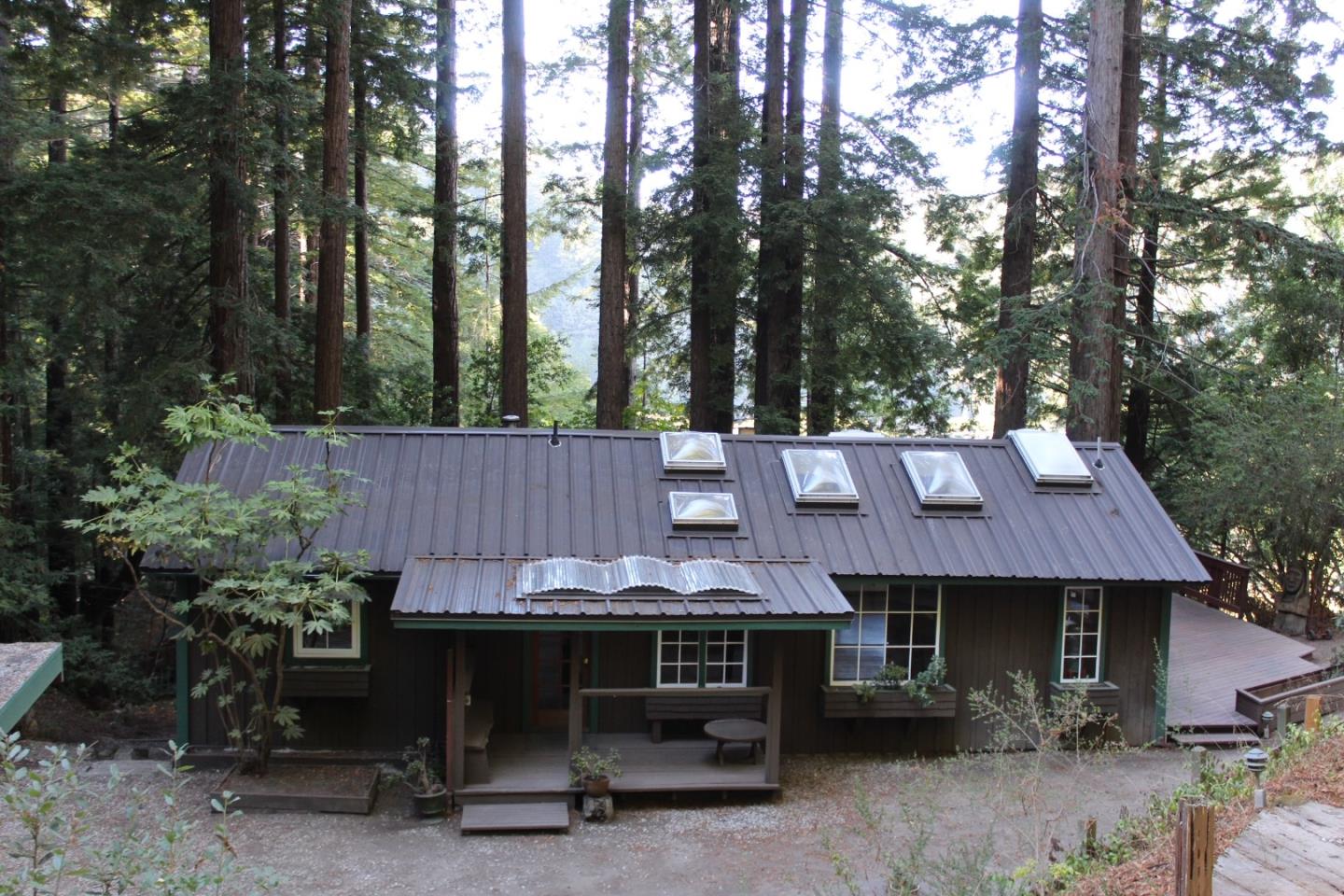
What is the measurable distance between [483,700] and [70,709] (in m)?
7.10

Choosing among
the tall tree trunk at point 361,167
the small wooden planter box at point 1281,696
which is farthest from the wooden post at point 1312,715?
the tall tree trunk at point 361,167

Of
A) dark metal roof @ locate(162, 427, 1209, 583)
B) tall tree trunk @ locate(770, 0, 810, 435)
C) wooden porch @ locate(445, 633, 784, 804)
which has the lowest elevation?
wooden porch @ locate(445, 633, 784, 804)

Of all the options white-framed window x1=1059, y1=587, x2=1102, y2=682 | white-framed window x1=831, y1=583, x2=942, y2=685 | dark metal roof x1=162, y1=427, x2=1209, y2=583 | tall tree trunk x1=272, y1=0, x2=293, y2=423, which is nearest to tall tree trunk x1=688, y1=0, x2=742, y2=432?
dark metal roof x1=162, y1=427, x2=1209, y2=583

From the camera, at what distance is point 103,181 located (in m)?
12.1

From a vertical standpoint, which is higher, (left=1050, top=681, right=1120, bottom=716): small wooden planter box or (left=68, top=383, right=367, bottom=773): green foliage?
(left=68, top=383, right=367, bottom=773): green foliage

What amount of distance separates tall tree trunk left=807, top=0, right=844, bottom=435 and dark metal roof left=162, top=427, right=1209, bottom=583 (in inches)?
208

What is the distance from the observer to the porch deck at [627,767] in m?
9.23

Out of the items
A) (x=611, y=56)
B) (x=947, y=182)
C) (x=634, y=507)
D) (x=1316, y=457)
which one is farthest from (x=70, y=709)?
(x=1316, y=457)

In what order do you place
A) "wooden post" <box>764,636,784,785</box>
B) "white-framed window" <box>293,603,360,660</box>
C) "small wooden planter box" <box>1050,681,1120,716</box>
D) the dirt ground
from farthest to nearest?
1. "small wooden planter box" <box>1050,681,1120,716</box>
2. "white-framed window" <box>293,603,360,660</box>
3. "wooden post" <box>764,636,784,785</box>
4. the dirt ground

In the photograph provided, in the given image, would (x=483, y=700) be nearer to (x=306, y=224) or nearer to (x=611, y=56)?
(x=306, y=224)

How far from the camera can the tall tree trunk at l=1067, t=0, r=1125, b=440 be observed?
1353 centimetres

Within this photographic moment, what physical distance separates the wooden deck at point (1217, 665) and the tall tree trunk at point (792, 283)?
23.7 feet

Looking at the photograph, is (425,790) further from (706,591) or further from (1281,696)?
(1281,696)

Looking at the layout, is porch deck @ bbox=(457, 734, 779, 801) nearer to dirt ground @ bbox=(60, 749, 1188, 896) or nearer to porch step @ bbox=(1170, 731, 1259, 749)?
dirt ground @ bbox=(60, 749, 1188, 896)
